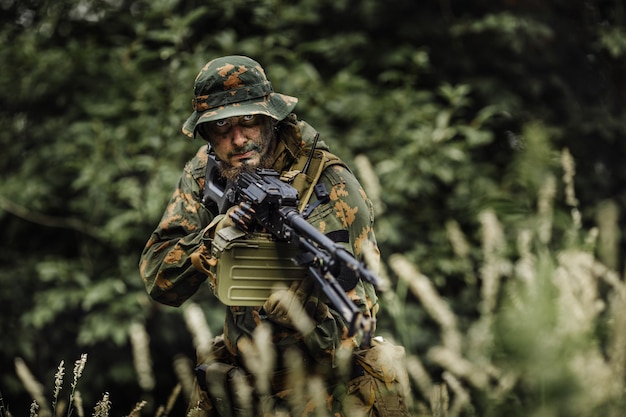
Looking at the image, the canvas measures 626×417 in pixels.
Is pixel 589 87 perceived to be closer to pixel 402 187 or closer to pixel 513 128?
pixel 513 128

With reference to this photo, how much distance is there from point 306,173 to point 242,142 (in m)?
0.25

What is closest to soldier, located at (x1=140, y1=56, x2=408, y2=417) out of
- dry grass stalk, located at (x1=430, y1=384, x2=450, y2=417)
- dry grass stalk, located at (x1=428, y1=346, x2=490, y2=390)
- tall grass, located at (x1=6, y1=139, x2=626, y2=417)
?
dry grass stalk, located at (x1=430, y1=384, x2=450, y2=417)

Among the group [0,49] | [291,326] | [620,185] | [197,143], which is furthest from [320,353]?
[620,185]

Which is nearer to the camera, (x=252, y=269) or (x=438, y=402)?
(x=438, y=402)

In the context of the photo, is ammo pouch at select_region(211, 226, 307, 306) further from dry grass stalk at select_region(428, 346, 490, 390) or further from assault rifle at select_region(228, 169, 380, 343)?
dry grass stalk at select_region(428, 346, 490, 390)

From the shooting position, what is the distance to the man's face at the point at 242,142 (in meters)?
2.84

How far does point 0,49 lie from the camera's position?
18.1ft

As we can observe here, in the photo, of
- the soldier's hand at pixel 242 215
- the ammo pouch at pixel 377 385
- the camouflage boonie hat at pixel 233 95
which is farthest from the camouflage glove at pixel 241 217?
the ammo pouch at pixel 377 385

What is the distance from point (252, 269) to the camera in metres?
2.59

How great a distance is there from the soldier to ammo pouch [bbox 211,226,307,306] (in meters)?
0.09

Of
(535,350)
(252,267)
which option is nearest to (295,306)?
(252,267)

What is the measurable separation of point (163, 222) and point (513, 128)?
157 inches

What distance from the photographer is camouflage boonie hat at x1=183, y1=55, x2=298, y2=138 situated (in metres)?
2.81

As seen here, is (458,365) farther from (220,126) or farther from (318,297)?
(220,126)
